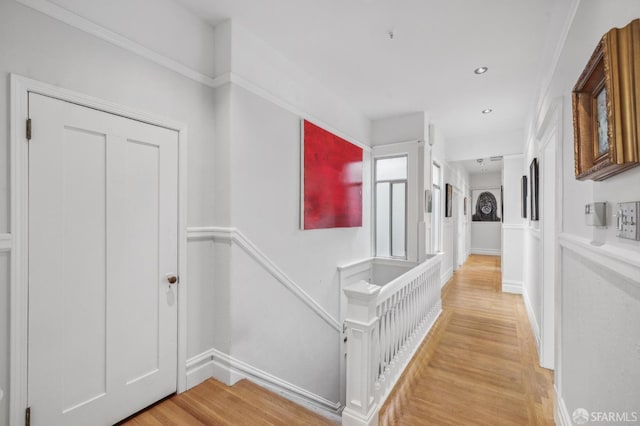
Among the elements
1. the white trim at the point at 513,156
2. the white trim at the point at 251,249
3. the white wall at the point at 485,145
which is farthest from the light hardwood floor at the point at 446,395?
the white wall at the point at 485,145

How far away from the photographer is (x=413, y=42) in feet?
8.34

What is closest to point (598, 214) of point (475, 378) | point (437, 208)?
point (475, 378)

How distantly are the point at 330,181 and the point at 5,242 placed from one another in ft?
8.93

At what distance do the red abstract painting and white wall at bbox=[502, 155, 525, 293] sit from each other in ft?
9.84

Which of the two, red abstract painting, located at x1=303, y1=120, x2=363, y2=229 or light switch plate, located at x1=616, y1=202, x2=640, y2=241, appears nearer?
light switch plate, located at x1=616, y1=202, x2=640, y2=241

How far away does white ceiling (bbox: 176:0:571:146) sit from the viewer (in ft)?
6.97

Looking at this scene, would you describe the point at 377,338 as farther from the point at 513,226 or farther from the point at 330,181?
the point at 513,226

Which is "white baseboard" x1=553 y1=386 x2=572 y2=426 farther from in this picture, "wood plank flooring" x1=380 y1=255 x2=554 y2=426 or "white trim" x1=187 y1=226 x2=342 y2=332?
"white trim" x1=187 y1=226 x2=342 y2=332

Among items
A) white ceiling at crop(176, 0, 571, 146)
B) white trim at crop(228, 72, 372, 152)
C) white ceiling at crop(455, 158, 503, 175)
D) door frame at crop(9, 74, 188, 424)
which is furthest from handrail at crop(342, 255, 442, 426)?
white ceiling at crop(455, 158, 503, 175)

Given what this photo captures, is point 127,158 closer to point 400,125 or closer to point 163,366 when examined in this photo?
point 163,366

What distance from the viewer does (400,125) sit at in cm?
439

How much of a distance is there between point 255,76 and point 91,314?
2.08 meters

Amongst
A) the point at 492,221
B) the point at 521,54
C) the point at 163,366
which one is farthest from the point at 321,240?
the point at 492,221

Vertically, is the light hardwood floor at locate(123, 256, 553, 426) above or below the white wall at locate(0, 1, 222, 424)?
below
